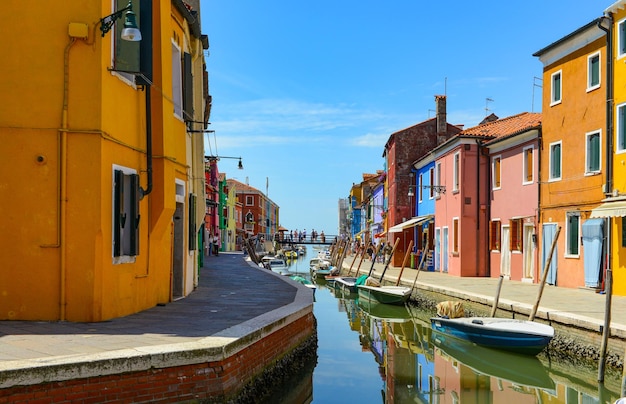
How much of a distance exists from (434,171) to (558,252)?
40.4 ft

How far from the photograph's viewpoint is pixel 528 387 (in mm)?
10930

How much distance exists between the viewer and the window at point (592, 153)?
57.8 feet

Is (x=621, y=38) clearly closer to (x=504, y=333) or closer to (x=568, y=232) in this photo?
(x=568, y=232)

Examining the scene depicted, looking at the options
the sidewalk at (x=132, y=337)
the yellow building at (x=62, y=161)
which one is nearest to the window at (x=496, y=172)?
the sidewalk at (x=132, y=337)

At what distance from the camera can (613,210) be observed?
14.6m

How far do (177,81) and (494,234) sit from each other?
1707cm

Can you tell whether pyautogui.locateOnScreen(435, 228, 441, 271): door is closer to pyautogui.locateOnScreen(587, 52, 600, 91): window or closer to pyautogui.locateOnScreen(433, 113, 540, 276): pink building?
pyautogui.locateOnScreen(433, 113, 540, 276): pink building

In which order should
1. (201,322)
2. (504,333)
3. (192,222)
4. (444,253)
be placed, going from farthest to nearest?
(444,253)
(192,222)
(504,333)
(201,322)

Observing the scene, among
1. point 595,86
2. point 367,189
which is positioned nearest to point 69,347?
point 595,86

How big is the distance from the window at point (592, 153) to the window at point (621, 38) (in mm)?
2368

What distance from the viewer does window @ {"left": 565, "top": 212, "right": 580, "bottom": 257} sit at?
18.6 m

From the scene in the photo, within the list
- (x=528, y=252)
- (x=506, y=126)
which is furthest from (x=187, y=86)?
(x=506, y=126)

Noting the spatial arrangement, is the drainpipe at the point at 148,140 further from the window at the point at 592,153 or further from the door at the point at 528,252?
the door at the point at 528,252

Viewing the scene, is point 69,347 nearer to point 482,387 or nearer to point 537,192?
point 482,387
